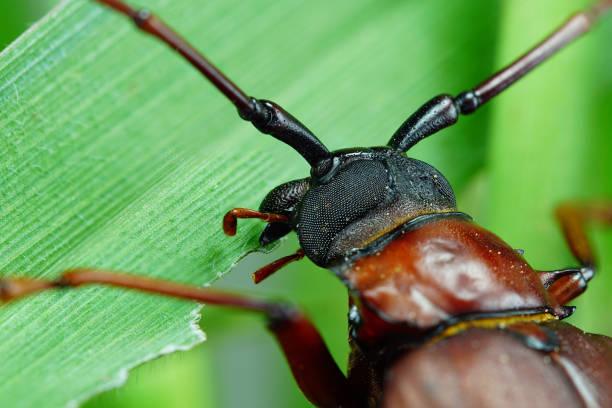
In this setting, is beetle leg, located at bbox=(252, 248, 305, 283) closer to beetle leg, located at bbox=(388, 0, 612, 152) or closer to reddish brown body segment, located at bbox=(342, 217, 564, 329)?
reddish brown body segment, located at bbox=(342, 217, 564, 329)

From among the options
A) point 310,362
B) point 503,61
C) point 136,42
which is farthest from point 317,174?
point 503,61

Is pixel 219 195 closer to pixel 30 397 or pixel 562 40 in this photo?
pixel 30 397

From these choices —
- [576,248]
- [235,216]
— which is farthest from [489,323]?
[576,248]

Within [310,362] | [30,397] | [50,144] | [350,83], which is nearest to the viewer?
[30,397]

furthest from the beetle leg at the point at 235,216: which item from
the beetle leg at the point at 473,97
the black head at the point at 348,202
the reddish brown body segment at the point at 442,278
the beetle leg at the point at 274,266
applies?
the beetle leg at the point at 473,97

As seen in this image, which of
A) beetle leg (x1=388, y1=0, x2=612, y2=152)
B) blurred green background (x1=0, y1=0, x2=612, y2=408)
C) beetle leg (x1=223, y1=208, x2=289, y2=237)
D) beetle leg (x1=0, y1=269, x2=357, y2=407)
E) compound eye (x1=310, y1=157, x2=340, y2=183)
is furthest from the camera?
blurred green background (x1=0, y1=0, x2=612, y2=408)

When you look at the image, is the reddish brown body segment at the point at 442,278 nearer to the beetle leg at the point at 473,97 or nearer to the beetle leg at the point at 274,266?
the beetle leg at the point at 274,266

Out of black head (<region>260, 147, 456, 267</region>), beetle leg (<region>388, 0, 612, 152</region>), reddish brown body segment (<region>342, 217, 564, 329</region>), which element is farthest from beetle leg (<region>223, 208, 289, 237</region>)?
beetle leg (<region>388, 0, 612, 152</region>)
